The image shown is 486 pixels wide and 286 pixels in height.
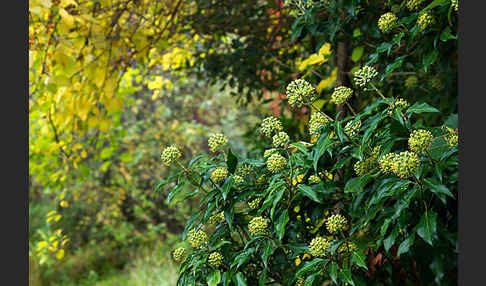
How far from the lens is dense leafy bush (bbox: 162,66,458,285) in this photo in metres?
0.98

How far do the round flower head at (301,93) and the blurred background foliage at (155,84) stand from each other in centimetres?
33

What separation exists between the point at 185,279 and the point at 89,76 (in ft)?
5.19

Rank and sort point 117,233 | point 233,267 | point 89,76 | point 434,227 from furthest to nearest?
point 117,233, point 89,76, point 233,267, point 434,227

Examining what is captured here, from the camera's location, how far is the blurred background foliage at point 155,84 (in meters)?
1.85

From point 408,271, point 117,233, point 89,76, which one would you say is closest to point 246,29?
point 89,76

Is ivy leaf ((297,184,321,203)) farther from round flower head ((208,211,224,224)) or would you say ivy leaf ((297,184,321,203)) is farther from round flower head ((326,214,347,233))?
round flower head ((208,211,224,224))

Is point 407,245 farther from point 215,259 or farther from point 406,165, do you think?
point 215,259

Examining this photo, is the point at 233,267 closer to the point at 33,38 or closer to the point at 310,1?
the point at 310,1

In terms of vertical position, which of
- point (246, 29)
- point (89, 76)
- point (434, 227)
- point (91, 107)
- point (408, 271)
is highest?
point (246, 29)

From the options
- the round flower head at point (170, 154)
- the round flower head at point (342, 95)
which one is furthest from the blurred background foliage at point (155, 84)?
the round flower head at point (342, 95)

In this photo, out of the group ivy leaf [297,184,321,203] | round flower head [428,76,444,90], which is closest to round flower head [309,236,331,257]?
ivy leaf [297,184,321,203]

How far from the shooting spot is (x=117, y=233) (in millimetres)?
5758

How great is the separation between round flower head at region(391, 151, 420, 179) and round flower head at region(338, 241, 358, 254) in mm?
264

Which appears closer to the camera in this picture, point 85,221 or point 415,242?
point 415,242
